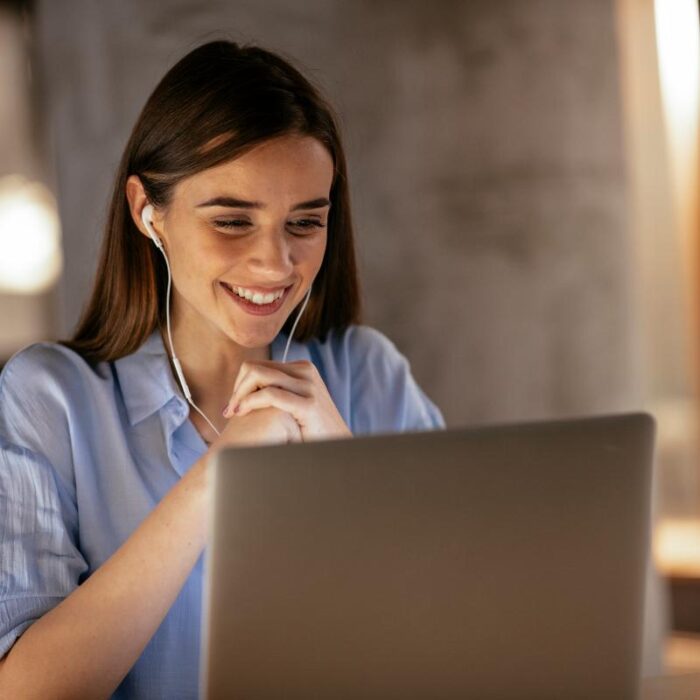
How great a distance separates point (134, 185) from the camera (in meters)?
1.78

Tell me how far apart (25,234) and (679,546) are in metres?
2.78

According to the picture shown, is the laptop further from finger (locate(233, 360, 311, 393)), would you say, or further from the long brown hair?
the long brown hair

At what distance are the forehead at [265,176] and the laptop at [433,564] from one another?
705mm

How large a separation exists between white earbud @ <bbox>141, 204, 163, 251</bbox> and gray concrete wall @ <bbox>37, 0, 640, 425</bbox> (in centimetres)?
164

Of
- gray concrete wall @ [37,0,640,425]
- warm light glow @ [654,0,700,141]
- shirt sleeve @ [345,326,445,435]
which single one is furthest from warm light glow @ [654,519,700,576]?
shirt sleeve @ [345,326,445,435]

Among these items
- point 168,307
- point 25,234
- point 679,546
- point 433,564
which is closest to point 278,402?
point 168,307

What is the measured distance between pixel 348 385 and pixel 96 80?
68.0 inches

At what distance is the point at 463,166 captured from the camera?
357 cm

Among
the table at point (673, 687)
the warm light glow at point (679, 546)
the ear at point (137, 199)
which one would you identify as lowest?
the warm light glow at point (679, 546)

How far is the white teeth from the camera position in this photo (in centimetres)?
172

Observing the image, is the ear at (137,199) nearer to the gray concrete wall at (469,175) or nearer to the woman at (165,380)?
the woman at (165,380)

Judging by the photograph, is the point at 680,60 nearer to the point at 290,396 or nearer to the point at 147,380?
the point at 147,380

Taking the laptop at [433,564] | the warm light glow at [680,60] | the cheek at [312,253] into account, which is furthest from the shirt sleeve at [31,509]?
the warm light glow at [680,60]

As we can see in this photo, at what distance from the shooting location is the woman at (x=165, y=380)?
1.44m
